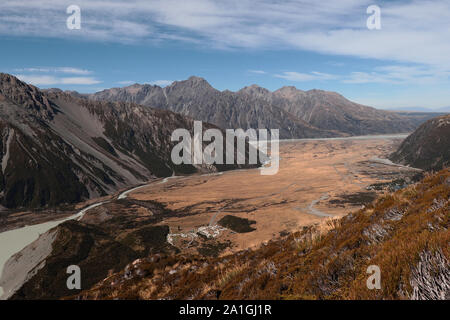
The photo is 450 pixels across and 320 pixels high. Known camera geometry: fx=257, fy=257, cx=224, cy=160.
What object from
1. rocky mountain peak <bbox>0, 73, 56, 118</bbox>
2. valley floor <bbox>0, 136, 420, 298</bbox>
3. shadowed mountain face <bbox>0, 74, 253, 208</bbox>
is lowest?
valley floor <bbox>0, 136, 420, 298</bbox>

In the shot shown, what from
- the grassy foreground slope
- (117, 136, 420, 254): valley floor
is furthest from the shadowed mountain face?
the grassy foreground slope

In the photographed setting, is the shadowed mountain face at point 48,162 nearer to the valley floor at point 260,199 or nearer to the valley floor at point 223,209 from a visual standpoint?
the valley floor at point 223,209

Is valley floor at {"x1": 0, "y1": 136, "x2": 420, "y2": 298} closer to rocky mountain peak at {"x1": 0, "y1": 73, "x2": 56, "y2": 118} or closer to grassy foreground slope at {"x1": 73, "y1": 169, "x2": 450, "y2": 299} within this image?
grassy foreground slope at {"x1": 73, "y1": 169, "x2": 450, "y2": 299}

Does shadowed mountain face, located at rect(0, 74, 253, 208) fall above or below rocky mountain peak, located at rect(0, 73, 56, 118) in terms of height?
below

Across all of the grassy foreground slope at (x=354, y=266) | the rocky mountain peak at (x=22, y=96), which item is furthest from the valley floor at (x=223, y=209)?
the rocky mountain peak at (x=22, y=96)

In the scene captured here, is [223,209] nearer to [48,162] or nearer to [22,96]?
[48,162]

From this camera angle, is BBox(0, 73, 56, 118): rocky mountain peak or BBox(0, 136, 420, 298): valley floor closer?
BBox(0, 136, 420, 298): valley floor
